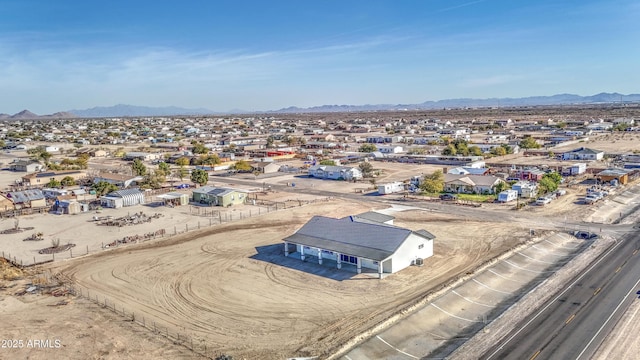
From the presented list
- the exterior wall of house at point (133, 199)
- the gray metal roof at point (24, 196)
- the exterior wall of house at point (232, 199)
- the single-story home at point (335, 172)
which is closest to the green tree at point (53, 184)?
the gray metal roof at point (24, 196)

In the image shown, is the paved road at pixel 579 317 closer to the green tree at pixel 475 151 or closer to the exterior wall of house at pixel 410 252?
the exterior wall of house at pixel 410 252

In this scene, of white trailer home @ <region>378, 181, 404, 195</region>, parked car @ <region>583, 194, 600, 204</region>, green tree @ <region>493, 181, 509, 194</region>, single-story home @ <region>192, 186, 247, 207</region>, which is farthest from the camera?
white trailer home @ <region>378, 181, 404, 195</region>

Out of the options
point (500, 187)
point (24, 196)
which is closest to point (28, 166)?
point (24, 196)

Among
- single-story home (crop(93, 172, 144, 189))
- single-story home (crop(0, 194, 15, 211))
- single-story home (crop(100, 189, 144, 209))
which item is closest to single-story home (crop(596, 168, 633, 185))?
single-story home (crop(100, 189, 144, 209))

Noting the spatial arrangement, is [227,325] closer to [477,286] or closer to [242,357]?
[242,357]

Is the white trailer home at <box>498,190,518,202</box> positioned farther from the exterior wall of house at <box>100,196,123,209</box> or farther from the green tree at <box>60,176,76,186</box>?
the green tree at <box>60,176,76,186</box>

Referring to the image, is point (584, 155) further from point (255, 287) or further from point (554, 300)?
point (255, 287)
